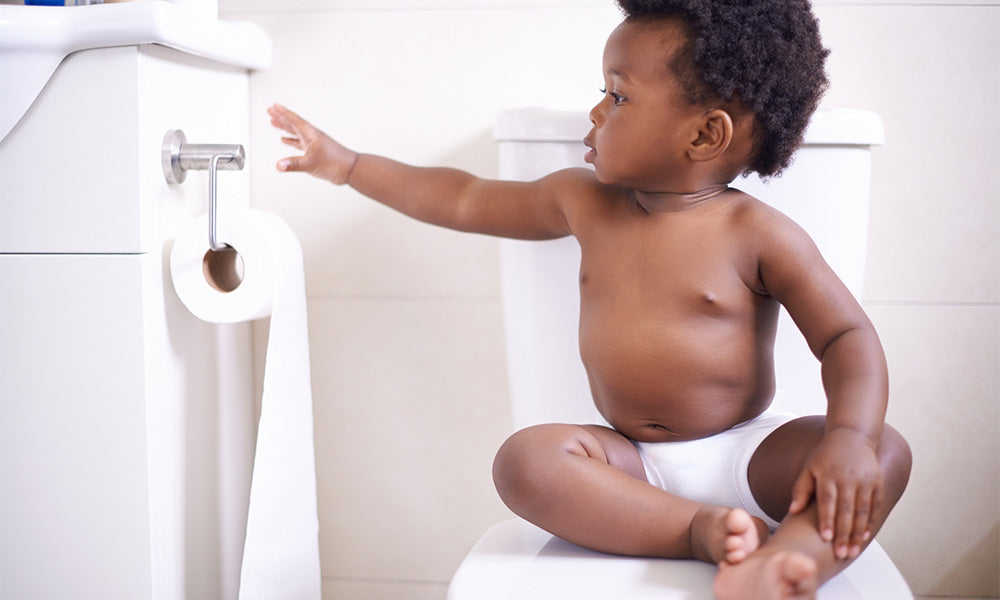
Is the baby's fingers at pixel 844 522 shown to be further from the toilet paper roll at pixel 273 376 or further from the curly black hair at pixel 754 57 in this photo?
the toilet paper roll at pixel 273 376

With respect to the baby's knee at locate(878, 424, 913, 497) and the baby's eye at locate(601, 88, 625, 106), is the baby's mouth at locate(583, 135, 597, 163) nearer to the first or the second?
the baby's eye at locate(601, 88, 625, 106)

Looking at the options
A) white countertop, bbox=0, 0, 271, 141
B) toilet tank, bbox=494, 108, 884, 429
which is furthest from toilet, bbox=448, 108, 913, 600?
white countertop, bbox=0, 0, 271, 141

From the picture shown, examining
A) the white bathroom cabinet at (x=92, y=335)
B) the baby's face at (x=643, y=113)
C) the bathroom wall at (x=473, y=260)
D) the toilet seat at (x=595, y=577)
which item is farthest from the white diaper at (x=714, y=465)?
the white bathroom cabinet at (x=92, y=335)

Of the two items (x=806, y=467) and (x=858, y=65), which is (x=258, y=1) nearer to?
(x=858, y=65)

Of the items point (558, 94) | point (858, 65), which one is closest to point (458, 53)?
point (558, 94)

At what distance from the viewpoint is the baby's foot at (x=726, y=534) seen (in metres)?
0.58

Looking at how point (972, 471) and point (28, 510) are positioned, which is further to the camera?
point (972, 471)

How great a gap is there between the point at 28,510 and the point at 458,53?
676 mm

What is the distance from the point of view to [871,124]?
0.85 metres

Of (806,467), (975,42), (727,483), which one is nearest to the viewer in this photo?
(806,467)

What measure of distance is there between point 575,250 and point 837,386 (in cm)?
31

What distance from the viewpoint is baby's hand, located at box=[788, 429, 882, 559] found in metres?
0.59

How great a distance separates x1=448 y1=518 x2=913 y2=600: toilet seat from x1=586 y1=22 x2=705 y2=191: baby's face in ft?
1.07

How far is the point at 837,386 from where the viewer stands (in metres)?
0.68
